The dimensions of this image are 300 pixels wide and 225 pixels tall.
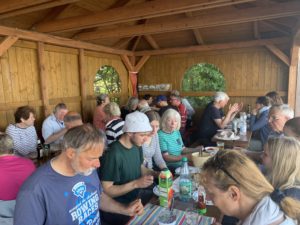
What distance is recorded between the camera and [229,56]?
6496 mm

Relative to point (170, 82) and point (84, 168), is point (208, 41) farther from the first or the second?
point (84, 168)

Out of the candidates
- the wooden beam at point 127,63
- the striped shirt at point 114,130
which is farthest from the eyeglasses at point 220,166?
the wooden beam at point 127,63

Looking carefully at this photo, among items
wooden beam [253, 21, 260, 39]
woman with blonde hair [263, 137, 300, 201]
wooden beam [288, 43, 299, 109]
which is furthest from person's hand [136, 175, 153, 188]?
wooden beam [288, 43, 299, 109]

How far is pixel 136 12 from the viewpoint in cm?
349

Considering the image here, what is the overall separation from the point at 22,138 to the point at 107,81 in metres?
3.66

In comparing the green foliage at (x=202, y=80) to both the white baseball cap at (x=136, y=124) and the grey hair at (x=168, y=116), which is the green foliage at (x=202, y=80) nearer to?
the grey hair at (x=168, y=116)

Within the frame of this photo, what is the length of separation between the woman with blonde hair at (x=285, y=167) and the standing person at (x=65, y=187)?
1071mm

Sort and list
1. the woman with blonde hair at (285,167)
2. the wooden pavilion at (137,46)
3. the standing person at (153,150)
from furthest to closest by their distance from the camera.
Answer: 1. the wooden pavilion at (137,46)
2. the standing person at (153,150)
3. the woman with blonde hair at (285,167)

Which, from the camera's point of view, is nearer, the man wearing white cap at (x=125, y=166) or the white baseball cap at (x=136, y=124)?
the man wearing white cap at (x=125, y=166)

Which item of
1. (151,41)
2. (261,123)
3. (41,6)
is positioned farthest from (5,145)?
(151,41)

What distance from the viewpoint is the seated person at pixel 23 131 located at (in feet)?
10.7

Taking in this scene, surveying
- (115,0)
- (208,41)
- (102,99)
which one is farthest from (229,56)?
(102,99)

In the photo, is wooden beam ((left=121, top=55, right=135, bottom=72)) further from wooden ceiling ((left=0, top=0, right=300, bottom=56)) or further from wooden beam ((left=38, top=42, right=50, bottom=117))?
wooden beam ((left=38, top=42, right=50, bottom=117))

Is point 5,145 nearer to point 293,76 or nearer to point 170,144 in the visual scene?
point 170,144
